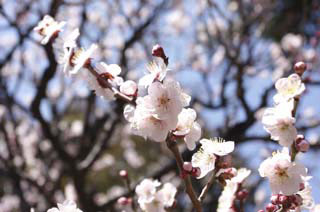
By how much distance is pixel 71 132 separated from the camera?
5590mm

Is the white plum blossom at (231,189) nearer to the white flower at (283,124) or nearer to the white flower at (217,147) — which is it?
the white flower at (217,147)

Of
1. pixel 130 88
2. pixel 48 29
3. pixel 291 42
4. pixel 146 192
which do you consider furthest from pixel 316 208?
pixel 291 42

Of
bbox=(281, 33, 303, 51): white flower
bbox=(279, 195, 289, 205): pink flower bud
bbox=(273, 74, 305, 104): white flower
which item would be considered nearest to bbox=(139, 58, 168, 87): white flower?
bbox=(273, 74, 305, 104): white flower

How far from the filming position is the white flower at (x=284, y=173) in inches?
50.9

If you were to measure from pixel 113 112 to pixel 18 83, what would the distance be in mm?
953

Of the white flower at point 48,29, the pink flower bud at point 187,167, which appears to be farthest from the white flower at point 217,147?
the white flower at point 48,29

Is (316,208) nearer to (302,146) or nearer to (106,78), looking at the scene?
(302,146)

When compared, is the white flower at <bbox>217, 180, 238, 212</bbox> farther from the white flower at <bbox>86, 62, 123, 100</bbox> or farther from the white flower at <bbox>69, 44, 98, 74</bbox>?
the white flower at <bbox>69, 44, 98, 74</bbox>

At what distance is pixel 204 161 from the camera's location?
1.48m

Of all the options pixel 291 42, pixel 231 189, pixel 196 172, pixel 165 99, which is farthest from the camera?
pixel 291 42

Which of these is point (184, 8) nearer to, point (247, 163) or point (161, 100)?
point (247, 163)

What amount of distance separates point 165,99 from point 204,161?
31 centimetres

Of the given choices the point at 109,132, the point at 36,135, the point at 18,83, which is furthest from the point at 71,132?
the point at 109,132

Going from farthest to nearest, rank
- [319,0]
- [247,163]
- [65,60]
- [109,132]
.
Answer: [247,163] → [319,0] → [109,132] → [65,60]
